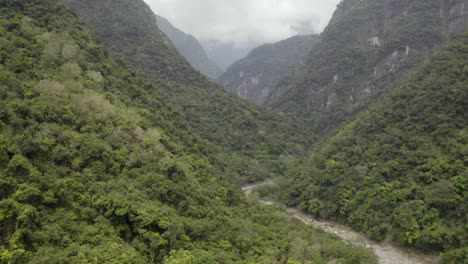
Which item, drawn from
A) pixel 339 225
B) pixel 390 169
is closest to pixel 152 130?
pixel 339 225

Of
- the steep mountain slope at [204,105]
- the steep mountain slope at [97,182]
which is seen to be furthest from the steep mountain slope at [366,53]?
the steep mountain slope at [97,182]

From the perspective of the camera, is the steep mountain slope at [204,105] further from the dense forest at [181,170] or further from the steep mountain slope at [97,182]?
the steep mountain slope at [97,182]

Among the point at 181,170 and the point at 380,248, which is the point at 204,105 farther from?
the point at 380,248

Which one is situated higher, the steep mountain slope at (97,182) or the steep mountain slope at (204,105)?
the steep mountain slope at (204,105)

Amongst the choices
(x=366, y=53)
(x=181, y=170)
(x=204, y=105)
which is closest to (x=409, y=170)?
(x=181, y=170)

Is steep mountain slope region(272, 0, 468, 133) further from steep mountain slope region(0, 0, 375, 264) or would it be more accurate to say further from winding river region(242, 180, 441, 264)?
steep mountain slope region(0, 0, 375, 264)

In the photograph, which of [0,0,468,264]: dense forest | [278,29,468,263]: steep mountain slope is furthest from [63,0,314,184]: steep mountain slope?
[278,29,468,263]: steep mountain slope
